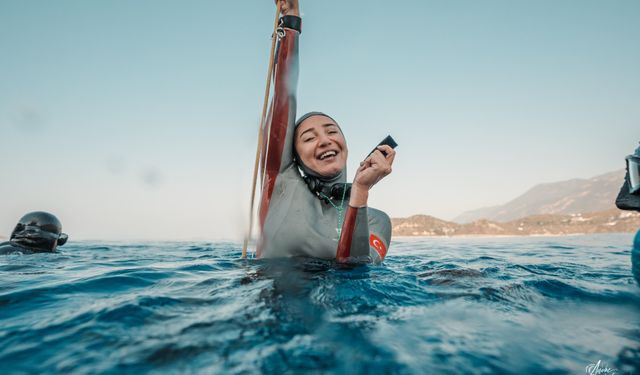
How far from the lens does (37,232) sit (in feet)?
20.6

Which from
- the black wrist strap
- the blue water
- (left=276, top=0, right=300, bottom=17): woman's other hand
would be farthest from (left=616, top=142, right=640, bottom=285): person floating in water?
(left=276, top=0, right=300, bottom=17): woman's other hand

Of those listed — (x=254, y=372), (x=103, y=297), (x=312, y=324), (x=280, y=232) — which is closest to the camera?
(x=254, y=372)

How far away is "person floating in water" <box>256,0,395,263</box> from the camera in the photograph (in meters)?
3.45

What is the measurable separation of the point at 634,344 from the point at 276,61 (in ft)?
12.2

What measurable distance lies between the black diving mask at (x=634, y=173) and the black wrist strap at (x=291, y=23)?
3.17 meters

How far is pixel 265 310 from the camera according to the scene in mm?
1827

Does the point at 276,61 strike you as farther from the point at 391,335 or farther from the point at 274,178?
the point at 391,335

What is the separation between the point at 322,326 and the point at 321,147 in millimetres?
2564

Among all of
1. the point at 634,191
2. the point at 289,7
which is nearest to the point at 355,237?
the point at 634,191

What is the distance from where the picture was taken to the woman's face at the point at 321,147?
3838 millimetres

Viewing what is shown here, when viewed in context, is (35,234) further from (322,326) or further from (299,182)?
(322,326)

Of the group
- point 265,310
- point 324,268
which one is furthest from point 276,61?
point 265,310

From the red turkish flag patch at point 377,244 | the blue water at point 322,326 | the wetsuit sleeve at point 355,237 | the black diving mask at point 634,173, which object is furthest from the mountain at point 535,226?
the black diving mask at point 634,173

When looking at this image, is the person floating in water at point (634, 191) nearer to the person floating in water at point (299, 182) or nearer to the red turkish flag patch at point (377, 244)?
the person floating in water at point (299, 182)
